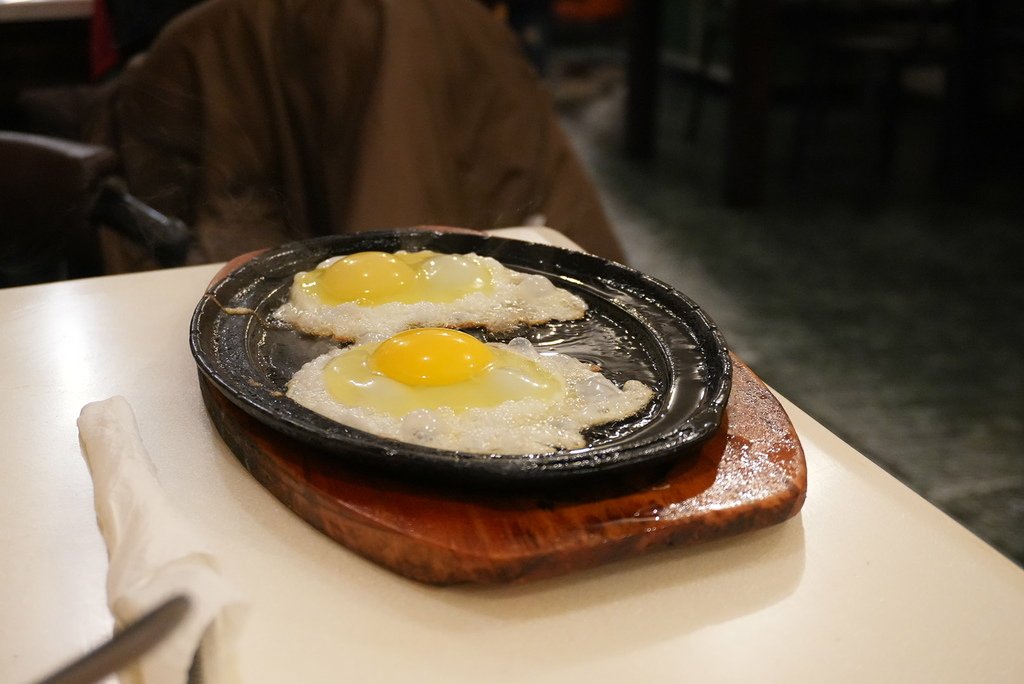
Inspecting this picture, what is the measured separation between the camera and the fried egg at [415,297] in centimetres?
130

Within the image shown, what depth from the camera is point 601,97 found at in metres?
7.88

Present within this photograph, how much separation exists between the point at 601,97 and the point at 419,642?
7436 millimetres

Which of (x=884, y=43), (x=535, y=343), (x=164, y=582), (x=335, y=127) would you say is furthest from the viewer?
(x=884, y=43)

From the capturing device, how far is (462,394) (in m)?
1.08

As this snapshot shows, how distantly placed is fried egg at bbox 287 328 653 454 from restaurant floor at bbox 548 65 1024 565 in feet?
5.84

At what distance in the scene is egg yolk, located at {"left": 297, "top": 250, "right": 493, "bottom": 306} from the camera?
1.35m

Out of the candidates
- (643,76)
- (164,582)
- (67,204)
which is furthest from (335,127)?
(643,76)

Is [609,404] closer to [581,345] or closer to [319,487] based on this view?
[581,345]

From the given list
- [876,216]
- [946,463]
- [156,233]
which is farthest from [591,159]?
[156,233]

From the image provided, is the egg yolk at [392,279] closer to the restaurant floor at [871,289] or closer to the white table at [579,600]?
the white table at [579,600]

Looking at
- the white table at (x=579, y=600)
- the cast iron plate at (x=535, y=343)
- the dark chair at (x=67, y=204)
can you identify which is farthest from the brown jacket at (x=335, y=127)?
the white table at (x=579, y=600)

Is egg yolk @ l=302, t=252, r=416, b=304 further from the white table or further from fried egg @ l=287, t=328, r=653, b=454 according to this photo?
the white table

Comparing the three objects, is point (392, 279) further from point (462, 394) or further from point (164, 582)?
point (164, 582)

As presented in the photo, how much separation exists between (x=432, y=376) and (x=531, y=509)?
0.23 meters
